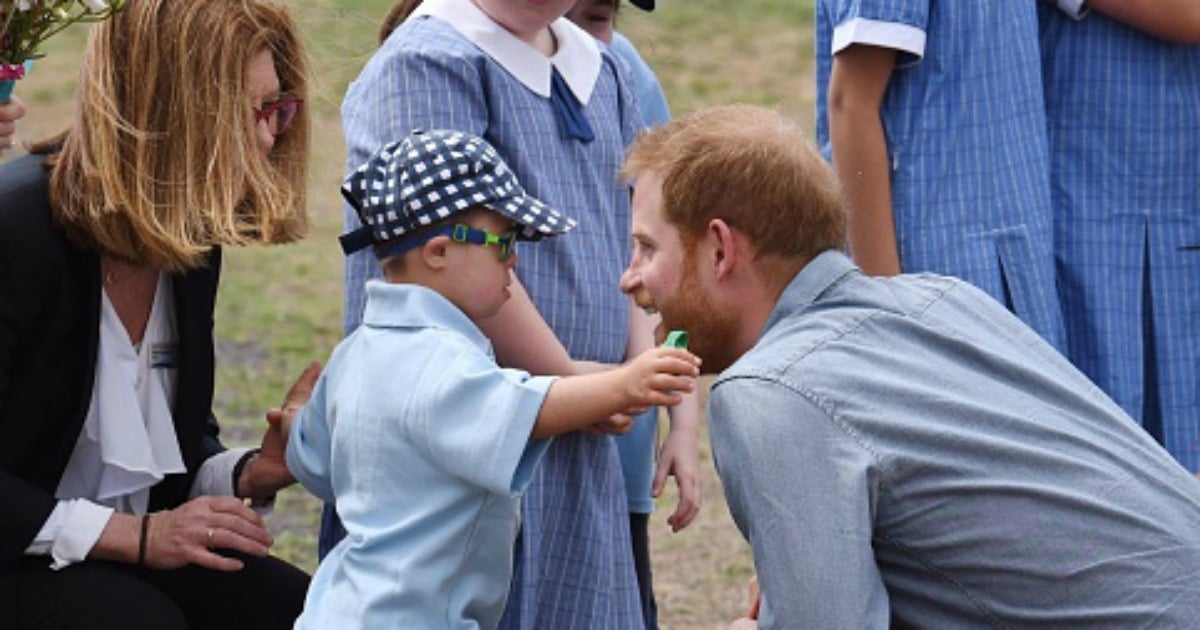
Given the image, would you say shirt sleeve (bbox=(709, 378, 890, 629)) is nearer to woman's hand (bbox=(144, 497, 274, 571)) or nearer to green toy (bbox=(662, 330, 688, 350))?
green toy (bbox=(662, 330, 688, 350))

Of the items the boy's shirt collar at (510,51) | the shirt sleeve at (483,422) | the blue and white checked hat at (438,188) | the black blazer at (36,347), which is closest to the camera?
the shirt sleeve at (483,422)

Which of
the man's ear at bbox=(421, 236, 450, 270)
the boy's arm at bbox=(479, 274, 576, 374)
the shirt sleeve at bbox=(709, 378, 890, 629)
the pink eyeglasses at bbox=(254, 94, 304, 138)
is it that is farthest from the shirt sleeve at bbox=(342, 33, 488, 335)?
the shirt sleeve at bbox=(709, 378, 890, 629)

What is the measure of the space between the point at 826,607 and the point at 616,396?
0.48 m

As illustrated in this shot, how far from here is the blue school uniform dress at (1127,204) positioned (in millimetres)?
4109

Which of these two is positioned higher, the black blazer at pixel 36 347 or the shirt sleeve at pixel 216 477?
the black blazer at pixel 36 347

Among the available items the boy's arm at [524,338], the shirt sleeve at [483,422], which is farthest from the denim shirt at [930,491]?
the boy's arm at [524,338]

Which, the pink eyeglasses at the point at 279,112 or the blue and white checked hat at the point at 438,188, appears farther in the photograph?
the pink eyeglasses at the point at 279,112

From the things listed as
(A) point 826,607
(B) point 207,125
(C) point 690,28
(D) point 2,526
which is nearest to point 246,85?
(B) point 207,125

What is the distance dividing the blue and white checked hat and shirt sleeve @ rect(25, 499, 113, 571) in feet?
2.24

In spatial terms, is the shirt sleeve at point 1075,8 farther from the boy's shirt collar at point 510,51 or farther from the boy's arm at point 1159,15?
the boy's shirt collar at point 510,51

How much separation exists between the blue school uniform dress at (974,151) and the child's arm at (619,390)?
94 centimetres

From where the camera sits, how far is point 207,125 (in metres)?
3.75

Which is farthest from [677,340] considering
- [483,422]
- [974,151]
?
[974,151]

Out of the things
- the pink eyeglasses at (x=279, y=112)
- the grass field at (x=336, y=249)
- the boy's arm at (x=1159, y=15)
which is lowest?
the grass field at (x=336, y=249)
